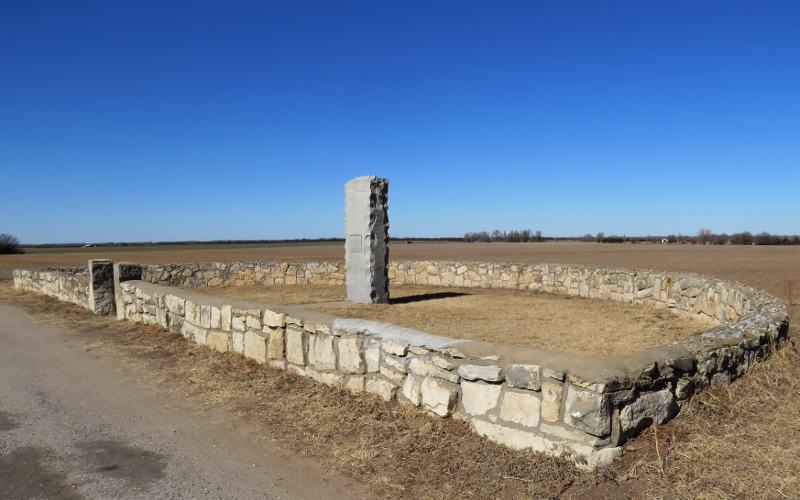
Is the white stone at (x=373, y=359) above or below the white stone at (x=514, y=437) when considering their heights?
above

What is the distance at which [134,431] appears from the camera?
4.30 m

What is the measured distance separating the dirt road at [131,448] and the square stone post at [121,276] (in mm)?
3864

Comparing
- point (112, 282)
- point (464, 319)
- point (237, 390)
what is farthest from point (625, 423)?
point (112, 282)

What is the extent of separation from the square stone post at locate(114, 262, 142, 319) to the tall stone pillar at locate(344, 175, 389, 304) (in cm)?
428

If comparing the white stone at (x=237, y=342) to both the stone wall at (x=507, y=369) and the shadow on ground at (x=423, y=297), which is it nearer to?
the stone wall at (x=507, y=369)

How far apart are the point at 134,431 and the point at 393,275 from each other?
44.2 feet

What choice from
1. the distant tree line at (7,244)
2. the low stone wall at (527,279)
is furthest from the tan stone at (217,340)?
the distant tree line at (7,244)

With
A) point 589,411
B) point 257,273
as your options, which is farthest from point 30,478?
point 257,273

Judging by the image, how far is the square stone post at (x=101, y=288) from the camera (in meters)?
10.3

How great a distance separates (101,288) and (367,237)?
5.43 m

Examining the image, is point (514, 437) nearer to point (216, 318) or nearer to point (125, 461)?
point (125, 461)

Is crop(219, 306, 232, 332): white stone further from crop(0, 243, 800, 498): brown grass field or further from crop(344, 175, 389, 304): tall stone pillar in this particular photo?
crop(344, 175, 389, 304): tall stone pillar

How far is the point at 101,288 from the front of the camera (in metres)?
10.4

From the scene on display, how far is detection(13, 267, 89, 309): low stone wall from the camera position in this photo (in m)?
11.6
